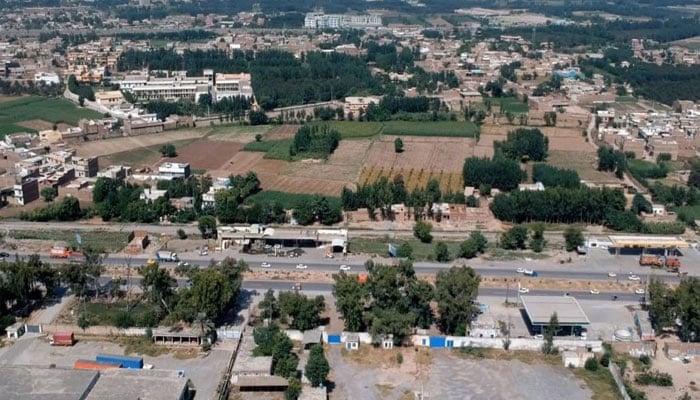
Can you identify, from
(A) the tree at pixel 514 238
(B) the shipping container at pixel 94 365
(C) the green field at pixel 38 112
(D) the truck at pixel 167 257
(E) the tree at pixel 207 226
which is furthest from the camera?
(C) the green field at pixel 38 112

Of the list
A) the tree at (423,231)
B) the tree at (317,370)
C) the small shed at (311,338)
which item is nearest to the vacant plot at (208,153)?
the tree at (423,231)

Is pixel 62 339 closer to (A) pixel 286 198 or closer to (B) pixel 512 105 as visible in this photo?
(A) pixel 286 198

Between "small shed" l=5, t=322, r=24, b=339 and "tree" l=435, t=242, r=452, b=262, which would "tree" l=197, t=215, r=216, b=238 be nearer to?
"tree" l=435, t=242, r=452, b=262

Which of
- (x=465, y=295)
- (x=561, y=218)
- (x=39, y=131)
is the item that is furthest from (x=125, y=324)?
(x=39, y=131)

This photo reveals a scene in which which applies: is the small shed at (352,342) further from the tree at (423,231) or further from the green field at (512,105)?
the green field at (512,105)

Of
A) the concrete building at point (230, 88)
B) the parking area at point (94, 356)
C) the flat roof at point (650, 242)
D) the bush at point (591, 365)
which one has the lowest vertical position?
the parking area at point (94, 356)

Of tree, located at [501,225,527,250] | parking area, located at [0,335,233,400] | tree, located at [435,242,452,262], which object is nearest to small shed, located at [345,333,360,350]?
parking area, located at [0,335,233,400]
